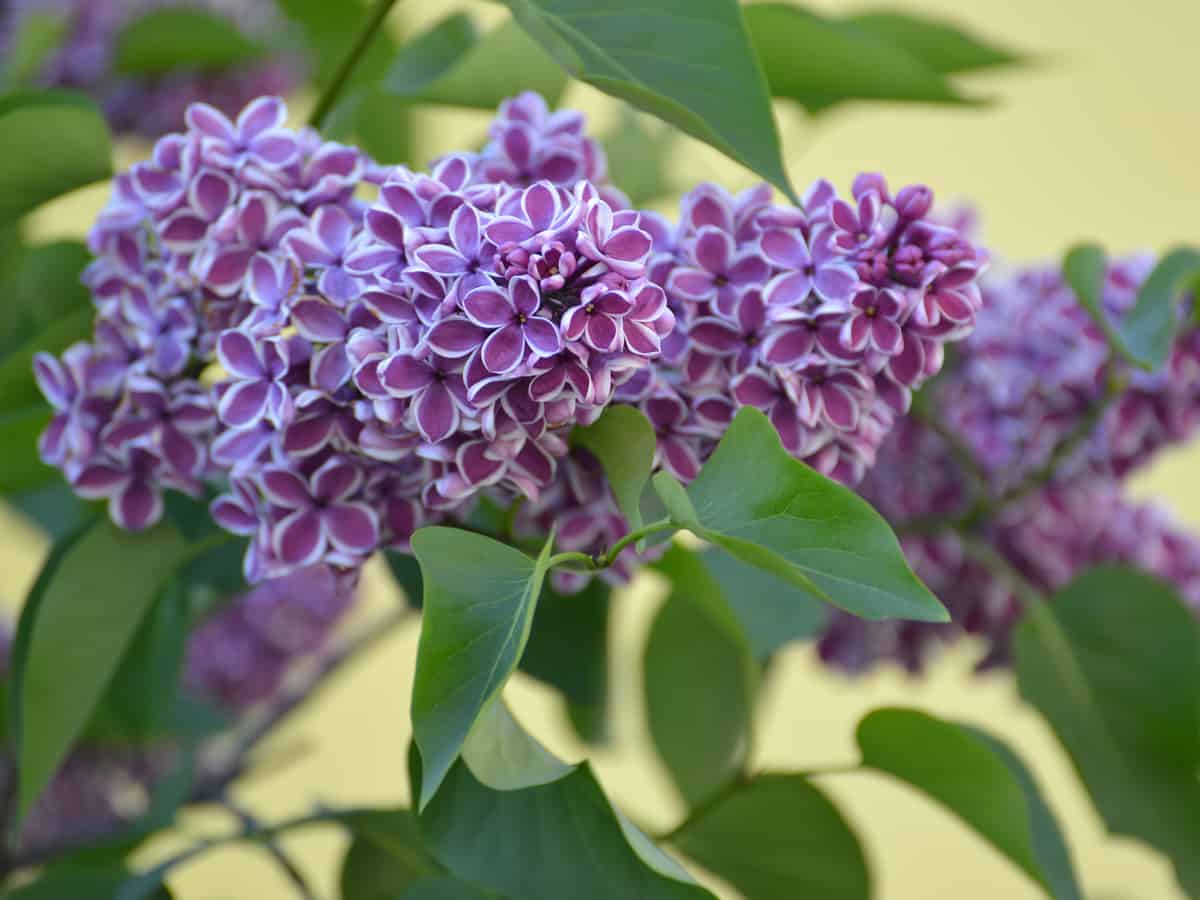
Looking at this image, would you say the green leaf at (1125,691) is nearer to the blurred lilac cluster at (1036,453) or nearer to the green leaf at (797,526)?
the blurred lilac cluster at (1036,453)

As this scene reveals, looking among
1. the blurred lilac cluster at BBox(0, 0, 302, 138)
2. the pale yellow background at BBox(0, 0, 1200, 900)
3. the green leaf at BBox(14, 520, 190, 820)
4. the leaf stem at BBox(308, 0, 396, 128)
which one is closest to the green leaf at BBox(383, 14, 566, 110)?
the leaf stem at BBox(308, 0, 396, 128)

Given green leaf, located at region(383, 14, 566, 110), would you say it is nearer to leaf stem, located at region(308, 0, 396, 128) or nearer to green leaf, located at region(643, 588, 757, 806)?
leaf stem, located at region(308, 0, 396, 128)

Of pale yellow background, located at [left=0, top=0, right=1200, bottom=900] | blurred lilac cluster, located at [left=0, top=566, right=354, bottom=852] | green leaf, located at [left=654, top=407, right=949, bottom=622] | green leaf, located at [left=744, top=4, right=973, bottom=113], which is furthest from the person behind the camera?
pale yellow background, located at [left=0, top=0, right=1200, bottom=900]

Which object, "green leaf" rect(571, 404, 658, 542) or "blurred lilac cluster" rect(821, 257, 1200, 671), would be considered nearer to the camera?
"green leaf" rect(571, 404, 658, 542)

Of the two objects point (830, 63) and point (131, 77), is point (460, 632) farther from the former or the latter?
point (131, 77)

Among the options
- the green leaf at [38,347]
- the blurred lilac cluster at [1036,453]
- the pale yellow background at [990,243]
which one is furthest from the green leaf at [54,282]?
the pale yellow background at [990,243]
